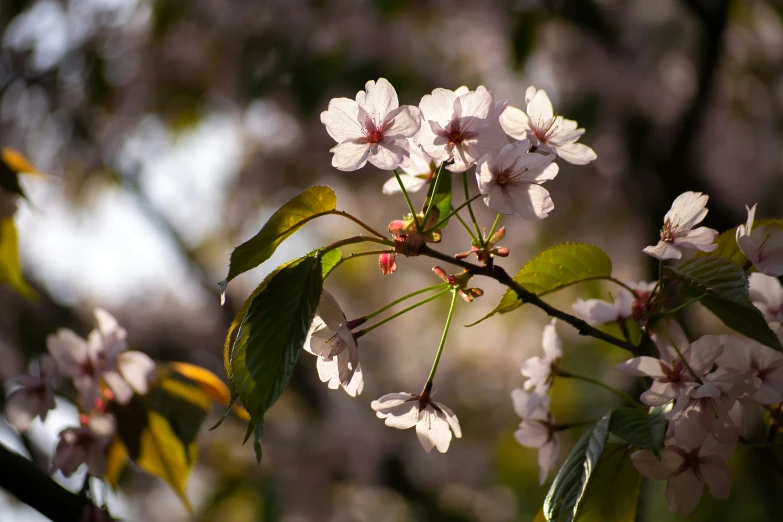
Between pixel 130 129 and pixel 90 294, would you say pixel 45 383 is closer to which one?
pixel 130 129

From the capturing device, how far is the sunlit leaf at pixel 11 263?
0.84 metres

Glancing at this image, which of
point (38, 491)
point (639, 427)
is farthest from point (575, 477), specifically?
point (38, 491)

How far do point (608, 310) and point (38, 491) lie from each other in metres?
0.53

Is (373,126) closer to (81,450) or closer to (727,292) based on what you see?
(727,292)

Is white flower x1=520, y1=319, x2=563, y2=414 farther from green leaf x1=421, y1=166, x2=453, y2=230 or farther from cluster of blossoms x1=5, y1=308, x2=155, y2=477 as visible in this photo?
cluster of blossoms x1=5, y1=308, x2=155, y2=477

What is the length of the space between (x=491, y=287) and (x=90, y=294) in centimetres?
261

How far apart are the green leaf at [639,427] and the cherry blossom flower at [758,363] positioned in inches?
3.2

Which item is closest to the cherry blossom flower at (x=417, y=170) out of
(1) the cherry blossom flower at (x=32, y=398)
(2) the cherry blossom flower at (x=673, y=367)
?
(2) the cherry blossom flower at (x=673, y=367)

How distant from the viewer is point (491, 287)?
431cm

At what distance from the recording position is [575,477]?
1.68 feet

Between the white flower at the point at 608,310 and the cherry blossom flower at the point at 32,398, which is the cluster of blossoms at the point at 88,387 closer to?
the cherry blossom flower at the point at 32,398

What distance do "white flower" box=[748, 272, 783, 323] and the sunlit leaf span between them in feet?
2.57

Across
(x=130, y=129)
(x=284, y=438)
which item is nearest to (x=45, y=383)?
(x=284, y=438)

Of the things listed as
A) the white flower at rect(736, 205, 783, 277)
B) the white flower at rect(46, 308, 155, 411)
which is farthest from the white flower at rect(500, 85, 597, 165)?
the white flower at rect(46, 308, 155, 411)
